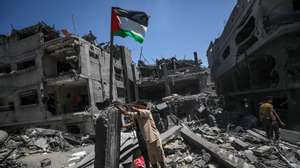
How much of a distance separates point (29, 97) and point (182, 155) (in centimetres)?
2090

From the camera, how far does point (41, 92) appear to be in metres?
20.9

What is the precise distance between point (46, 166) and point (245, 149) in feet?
31.1

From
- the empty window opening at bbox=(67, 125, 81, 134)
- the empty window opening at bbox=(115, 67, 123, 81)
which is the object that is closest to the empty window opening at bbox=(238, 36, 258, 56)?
the empty window opening at bbox=(115, 67, 123, 81)

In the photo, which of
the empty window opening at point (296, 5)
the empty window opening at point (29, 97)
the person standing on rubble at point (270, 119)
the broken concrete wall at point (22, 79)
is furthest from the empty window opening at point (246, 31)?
the empty window opening at point (29, 97)

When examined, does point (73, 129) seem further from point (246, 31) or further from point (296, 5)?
point (296, 5)

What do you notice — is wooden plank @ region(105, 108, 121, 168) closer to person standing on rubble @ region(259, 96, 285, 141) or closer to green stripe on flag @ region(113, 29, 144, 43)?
green stripe on flag @ region(113, 29, 144, 43)

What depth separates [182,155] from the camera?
23.5ft

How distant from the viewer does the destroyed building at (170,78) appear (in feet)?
96.4

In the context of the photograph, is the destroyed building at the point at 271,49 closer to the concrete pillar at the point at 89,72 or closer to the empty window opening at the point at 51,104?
the concrete pillar at the point at 89,72

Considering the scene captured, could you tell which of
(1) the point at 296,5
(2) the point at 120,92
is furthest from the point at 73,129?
(1) the point at 296,5

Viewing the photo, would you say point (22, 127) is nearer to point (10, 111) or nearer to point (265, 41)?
point (10, 111)

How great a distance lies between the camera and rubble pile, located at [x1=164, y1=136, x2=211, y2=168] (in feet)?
20.8

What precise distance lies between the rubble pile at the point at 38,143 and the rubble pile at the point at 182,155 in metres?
10.1

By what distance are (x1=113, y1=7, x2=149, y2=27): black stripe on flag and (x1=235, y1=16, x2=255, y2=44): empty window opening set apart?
13627 millimetres
